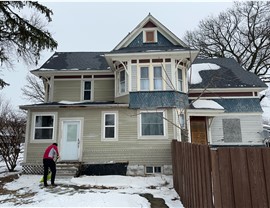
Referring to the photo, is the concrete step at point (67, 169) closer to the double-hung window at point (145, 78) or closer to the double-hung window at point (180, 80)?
the double-hung window at point (145, 78)

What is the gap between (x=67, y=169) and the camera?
9812 mm

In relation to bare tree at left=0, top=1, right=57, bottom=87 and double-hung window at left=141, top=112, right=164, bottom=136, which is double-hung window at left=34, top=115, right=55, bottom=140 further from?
double-hung window at left=141, top=112, right=164, bottom=136

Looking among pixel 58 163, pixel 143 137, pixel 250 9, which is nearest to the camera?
pixel 58 163

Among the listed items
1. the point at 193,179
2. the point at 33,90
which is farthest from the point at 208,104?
the point at 33,90

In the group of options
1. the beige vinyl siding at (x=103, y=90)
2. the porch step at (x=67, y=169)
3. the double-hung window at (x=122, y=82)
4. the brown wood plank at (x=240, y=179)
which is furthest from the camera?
the beige vinyl siding at (x=103, y=90)

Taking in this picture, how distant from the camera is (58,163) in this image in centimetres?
1027

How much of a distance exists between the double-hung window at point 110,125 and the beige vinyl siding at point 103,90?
246cm

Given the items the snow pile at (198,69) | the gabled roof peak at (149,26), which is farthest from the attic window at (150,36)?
the snow pile at (198,69)

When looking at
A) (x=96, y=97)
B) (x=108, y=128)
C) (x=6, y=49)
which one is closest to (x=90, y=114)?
(x=108, y=128)

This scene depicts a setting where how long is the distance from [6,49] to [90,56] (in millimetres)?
6315

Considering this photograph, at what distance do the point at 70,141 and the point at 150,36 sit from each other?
8278mm

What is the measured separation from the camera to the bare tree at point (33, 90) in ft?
94.6

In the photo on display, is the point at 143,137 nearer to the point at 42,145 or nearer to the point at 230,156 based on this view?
the point at 42,145

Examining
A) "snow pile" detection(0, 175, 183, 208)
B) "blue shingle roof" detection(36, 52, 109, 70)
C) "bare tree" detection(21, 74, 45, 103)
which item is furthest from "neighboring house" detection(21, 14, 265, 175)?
"bare tree" detection(21, 74, 45, 103)
